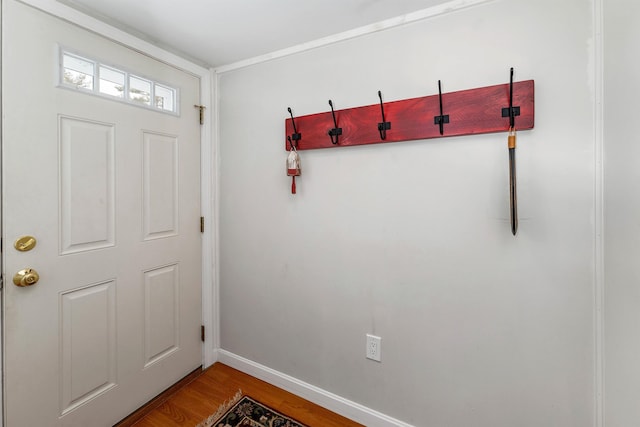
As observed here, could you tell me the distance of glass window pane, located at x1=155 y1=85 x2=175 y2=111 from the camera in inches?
65.9

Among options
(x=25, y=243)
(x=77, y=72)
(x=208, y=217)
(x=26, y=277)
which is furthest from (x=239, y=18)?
(x=26, y=277)

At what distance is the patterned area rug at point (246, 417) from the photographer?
1518 mm

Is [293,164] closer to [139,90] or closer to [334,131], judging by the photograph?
[334,131]

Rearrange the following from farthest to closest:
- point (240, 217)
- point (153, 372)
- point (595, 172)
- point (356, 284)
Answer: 1. point (240, 217)
2. point (153, 372)
3. point (356, 284)
4. point (595, 172)

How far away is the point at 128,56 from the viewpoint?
4.96ft

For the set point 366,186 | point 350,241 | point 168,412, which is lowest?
point 168,412

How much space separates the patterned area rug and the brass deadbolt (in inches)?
46.6

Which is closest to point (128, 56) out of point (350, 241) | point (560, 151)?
point (350, 241)

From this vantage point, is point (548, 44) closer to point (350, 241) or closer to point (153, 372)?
point (350, 241)

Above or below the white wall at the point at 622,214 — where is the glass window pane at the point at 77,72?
above

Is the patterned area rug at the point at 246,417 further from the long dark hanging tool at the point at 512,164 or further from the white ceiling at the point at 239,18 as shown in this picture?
the white ceiling at the point at 239,18

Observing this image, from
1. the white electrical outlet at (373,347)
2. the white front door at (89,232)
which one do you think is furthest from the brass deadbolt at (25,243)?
the white electrical outlet at (373,347)

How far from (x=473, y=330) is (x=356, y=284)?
577mm

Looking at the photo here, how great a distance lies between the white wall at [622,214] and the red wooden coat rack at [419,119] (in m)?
0.24
